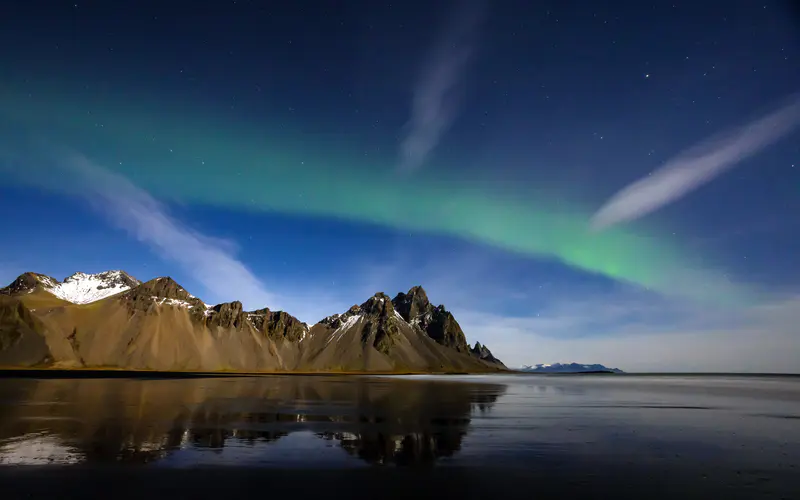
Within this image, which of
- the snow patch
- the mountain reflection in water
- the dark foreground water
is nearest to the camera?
the dark foreground water

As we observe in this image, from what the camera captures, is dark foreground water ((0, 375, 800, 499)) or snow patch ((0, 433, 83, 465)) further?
snow patch ((0, 433, 83, 465))

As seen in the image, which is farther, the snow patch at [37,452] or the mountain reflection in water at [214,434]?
the mountain reflection in water at [214,434]

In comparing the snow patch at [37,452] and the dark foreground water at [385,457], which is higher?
the snow patch at [37,452]

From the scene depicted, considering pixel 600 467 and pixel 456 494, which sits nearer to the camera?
pixel 456 494

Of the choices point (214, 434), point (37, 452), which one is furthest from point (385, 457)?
point (37, 452)

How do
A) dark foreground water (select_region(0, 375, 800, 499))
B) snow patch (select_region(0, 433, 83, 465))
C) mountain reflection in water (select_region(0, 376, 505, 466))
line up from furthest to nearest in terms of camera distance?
mountain reflection in water (select_region(0, 376, 505, 466)) < snow patch (select_region(0, 433, 83, 465)) < dark foreground water (select_region(0, 375, 800, 499))

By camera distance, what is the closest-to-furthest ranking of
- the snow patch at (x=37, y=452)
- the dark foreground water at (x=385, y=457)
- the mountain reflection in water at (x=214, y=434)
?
the dark foreground water at (x=385, y=457), the snow patch at (x=37, y=452), the mountain reflection in water at (x=214, y=434)

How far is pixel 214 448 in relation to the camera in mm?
26688

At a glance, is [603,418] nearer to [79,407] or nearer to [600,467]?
[600,467]

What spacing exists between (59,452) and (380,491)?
19.5m

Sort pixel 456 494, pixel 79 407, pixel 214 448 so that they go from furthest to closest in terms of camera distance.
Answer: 1. pixel 79 407
2. pixel 214 448
3. pixel 456 494

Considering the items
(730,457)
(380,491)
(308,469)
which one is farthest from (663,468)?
(308,469)

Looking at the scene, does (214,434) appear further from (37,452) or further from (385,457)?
(385,457)

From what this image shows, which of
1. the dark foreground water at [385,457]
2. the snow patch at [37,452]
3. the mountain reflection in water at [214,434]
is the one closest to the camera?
the dark foreground water at [385,457]
